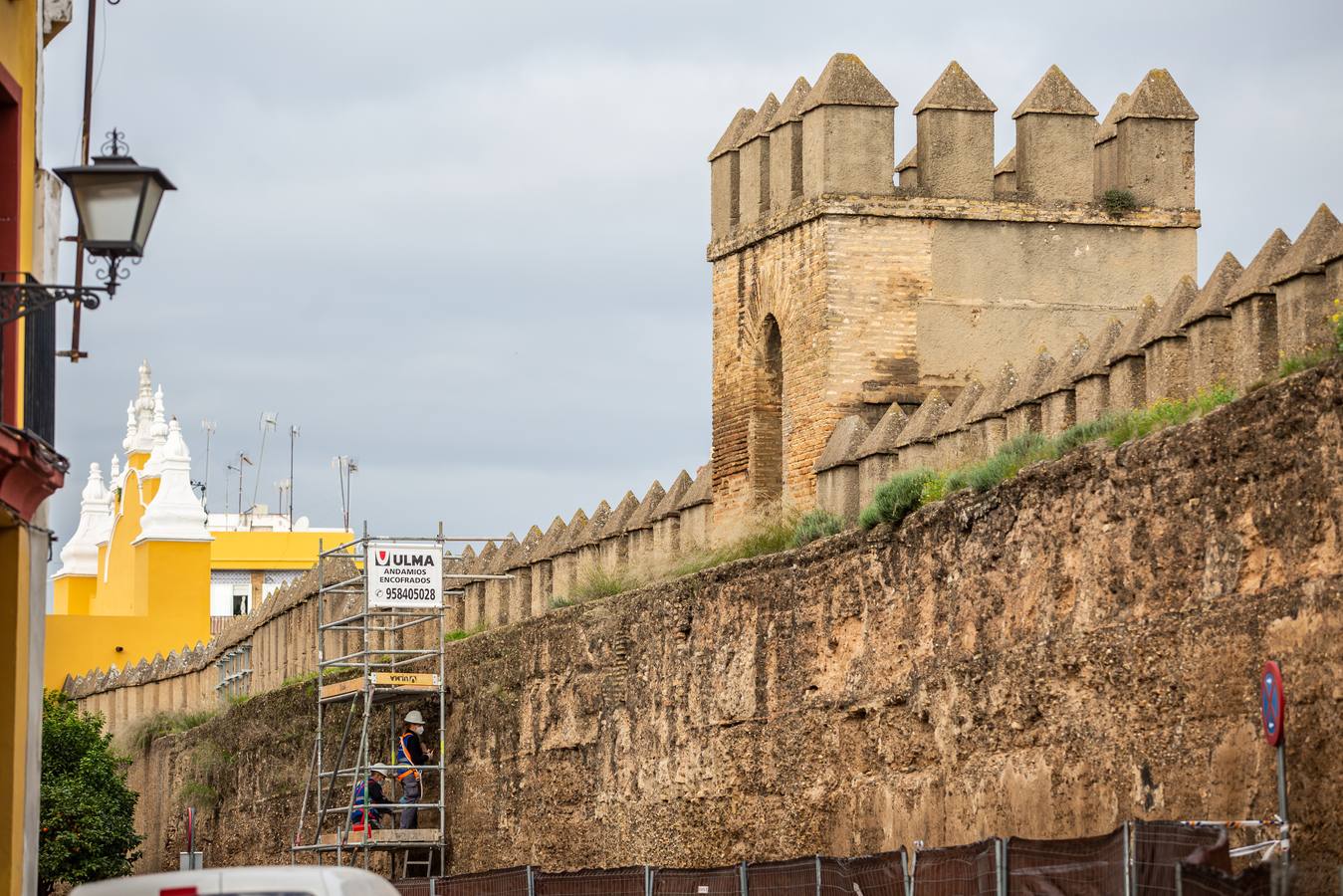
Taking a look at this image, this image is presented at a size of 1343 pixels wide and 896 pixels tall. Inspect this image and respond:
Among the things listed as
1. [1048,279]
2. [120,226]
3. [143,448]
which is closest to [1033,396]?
[1048,279]

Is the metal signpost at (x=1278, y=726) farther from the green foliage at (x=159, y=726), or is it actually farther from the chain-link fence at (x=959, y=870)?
the green foliage at (x=159, y=726)

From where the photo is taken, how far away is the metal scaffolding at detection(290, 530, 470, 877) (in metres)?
25.6

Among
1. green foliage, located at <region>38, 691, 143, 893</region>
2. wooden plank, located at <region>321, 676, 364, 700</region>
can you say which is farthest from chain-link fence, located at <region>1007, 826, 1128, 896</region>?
green foliage, located at <region>38, 691, 143, 893</region>

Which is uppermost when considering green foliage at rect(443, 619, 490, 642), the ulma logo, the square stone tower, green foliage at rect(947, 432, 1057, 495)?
the square stone tower

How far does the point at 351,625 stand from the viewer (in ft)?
95.4

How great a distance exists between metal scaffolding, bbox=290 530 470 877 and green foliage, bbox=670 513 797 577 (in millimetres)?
5345

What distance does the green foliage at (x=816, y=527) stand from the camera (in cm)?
1864

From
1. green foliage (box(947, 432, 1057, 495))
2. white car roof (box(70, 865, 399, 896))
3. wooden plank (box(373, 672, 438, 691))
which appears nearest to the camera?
white car roof (box(70, 865, 399, 896))

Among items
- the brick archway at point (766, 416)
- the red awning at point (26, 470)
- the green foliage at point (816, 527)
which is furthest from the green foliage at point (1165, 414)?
the brick archway at point (766, 416)

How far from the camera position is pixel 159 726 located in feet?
135

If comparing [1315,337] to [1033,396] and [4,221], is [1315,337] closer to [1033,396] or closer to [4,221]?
[1033,396]

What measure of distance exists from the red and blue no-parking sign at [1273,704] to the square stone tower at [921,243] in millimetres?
8867

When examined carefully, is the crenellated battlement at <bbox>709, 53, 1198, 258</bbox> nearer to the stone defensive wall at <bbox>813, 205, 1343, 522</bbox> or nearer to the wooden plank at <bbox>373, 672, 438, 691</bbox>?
the stone defensive wall at <bbox>813, 205, 1343, 522</bbox>

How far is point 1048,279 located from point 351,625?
35.5 ft
